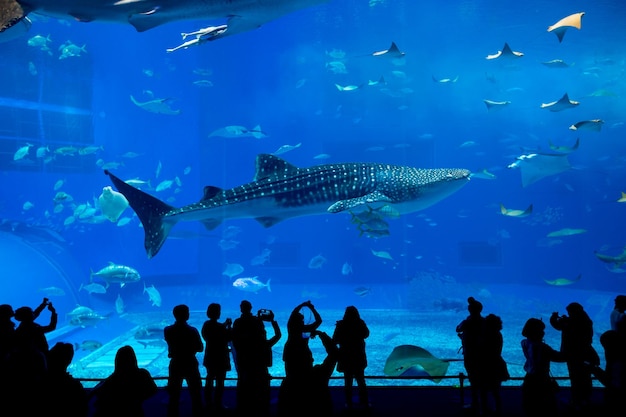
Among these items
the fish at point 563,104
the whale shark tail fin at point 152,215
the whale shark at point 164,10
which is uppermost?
the fish at point 563,104

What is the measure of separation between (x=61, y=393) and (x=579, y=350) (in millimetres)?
3578

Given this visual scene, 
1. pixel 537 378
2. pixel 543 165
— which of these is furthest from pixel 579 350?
pixel 543 165

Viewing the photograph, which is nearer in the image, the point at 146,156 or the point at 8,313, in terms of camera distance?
the point at 8,313

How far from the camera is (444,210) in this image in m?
32.3

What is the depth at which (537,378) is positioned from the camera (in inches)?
118

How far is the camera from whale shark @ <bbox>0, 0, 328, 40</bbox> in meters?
3.29

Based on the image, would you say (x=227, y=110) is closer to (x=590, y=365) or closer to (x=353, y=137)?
(x=353, y=137)

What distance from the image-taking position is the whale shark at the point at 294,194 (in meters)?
5.42

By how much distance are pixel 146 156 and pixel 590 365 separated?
2980 centimetres

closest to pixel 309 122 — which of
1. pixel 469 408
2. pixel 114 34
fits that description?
pixel 114 34

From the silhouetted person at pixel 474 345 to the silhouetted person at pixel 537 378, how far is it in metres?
0.34

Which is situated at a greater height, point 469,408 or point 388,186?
point 388,186

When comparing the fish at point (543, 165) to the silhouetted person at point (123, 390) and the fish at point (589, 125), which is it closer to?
the fish at point (589, 125)

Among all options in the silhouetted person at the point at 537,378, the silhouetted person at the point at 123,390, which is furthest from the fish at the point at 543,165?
the silhouetted person at the point at 123,390
